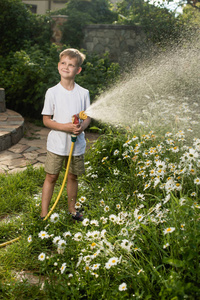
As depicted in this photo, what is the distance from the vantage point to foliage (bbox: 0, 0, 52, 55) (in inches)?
326

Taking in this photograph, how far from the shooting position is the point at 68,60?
2264 mm

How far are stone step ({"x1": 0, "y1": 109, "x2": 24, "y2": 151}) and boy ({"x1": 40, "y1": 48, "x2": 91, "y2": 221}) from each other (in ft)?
7.04

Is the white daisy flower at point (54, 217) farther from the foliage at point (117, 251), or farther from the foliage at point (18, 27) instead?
the foliage at point (18, 27)

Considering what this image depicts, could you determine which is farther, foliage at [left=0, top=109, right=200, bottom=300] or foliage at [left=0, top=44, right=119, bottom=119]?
foliage at [left=0, top=44, right=119, bottom=119]

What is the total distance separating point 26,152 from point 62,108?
85.4 inches

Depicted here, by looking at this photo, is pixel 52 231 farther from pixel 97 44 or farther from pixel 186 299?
pixel 97 44

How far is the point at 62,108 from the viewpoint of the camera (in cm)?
232

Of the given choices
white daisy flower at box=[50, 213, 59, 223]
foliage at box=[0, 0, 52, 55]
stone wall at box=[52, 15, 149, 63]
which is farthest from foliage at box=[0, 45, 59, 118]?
white daisy flower at box=[50, 213, 59, 223]

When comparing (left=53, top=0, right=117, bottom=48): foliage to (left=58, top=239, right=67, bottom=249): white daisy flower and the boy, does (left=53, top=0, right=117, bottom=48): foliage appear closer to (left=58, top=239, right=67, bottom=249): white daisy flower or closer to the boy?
the boy

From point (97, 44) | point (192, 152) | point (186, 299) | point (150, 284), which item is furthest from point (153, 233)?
point (97, 44)

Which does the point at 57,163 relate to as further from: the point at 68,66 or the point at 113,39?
the point at 113,39

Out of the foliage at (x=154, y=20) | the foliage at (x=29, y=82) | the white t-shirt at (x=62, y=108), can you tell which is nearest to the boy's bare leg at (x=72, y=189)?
the white t-shirt at (x=62, y=108)

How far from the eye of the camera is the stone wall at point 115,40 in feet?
27.8

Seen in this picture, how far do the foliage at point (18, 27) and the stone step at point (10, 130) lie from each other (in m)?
3.53
